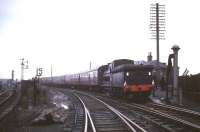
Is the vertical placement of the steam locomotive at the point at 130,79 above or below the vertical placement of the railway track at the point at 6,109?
above

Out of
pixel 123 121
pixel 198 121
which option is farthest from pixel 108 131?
pixel 198 121

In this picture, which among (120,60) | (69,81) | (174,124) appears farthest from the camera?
(69,81)

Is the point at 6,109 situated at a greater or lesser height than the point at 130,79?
lesser

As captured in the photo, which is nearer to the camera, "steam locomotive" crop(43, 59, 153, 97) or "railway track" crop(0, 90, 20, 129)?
"railway track" crop(0, 90, 20, 129)

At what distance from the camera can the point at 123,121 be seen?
14203mm

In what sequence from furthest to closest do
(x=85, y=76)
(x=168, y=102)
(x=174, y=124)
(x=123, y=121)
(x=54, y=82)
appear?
(x=54, y=82) → (x=85, y=76) → (x=168, y=102) → (x=123, y=121) → (x=174, y=124)

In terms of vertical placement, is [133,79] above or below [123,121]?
above

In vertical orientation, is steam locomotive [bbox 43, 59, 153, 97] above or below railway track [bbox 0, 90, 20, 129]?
above

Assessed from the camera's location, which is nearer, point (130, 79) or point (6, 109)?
point (6, 109)

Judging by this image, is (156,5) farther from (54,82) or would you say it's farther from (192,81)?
(54,82)

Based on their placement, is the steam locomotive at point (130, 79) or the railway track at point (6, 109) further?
the steam locomotive at point (130, 79)

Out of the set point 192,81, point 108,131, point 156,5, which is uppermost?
point 156,5

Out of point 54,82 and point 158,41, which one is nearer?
point 158,41

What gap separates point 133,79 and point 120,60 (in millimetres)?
4543
